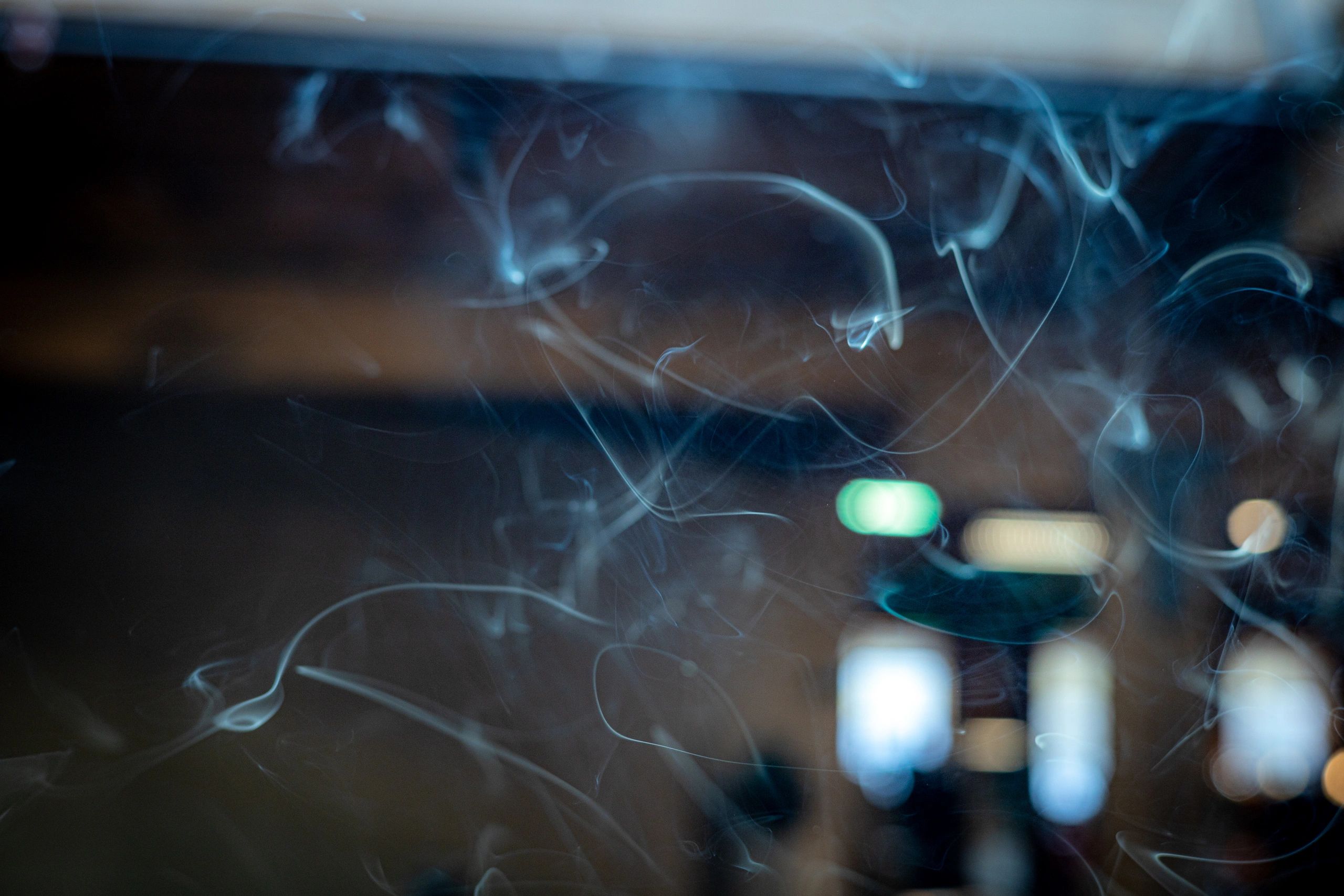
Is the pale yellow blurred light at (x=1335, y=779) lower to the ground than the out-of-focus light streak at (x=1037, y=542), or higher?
lower

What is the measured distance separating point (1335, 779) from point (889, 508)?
87cm

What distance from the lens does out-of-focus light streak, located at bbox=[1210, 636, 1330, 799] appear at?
51.4 inches

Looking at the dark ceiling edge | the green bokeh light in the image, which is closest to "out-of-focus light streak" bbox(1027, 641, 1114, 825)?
the green bokeh light

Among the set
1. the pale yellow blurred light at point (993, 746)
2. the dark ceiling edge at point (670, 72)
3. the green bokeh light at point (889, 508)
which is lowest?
the pale yellow blurred light at point (993, 746)

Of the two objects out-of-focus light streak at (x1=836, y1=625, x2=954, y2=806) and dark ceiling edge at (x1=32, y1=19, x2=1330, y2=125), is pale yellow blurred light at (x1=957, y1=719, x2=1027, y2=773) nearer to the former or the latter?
out-of-focus light streak at (x1=836, y1=625, x2=954, y2=806)

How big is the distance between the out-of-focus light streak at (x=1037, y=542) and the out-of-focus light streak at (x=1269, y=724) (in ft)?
0.95

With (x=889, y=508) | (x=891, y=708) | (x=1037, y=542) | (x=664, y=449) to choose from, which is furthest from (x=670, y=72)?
(x=891, y=708)

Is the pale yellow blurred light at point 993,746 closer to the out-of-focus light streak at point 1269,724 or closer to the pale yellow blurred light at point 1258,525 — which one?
the out-of-focus light streak at point 1269,724

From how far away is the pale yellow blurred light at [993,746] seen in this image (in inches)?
50.4

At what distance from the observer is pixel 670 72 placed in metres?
1.38

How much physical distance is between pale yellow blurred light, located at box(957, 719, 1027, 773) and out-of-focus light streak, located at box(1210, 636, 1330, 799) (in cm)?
32

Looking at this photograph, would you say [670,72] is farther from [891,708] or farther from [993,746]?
[993,746]

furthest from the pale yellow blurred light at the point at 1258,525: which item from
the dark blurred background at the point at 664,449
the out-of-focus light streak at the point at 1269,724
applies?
the out-of-focus light streak at the point at 1269,724

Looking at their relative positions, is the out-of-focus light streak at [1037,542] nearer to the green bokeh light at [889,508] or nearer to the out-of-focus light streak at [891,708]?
the green bokeh light at [889,508]
